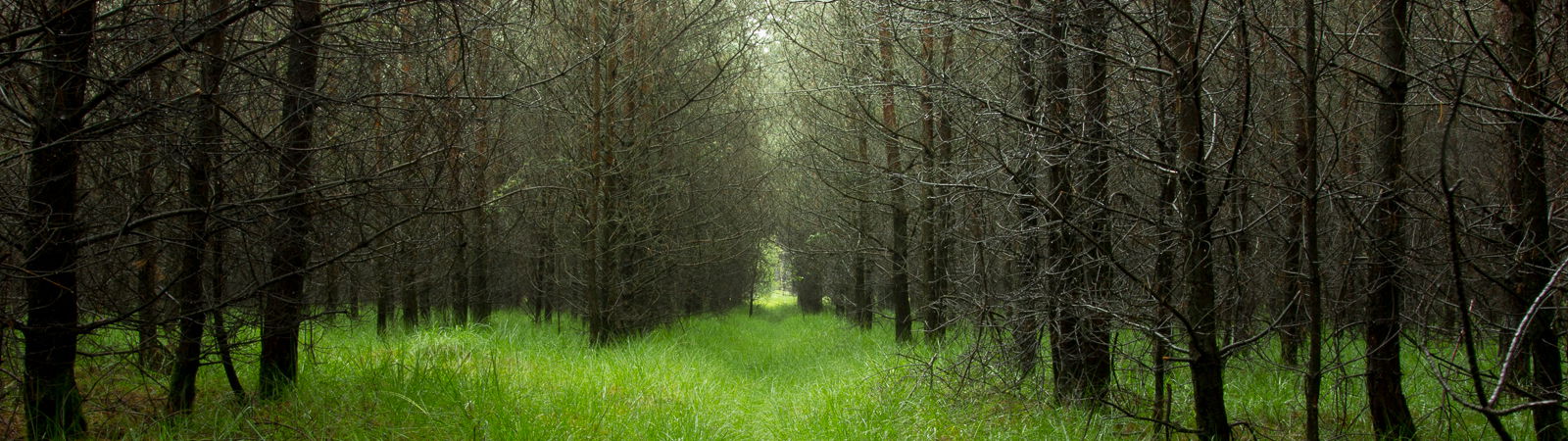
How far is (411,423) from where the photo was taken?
4.91 m

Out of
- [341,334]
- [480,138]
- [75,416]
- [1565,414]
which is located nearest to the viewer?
[75,416]

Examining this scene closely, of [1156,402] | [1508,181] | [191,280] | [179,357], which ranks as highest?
[1508,181]

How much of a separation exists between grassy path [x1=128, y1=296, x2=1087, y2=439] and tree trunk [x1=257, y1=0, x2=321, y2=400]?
248mm

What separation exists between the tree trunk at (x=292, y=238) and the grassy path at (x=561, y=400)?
0.81ft

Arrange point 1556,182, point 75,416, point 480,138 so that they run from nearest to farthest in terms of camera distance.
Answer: point 75,416, point 1556,182, point 480,138

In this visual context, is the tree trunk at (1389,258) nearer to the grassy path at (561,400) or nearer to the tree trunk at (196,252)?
the grassy path at (561,400)

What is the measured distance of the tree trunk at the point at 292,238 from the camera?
457 cm

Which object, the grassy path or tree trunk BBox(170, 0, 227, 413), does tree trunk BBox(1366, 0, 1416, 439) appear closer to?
the grassy path

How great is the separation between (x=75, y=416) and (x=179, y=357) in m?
0.54

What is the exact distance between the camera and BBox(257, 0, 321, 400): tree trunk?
4.57m

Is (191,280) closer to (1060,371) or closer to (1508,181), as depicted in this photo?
(1060,371)

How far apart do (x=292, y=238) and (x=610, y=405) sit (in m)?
2.45

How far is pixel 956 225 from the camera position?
5363 mm

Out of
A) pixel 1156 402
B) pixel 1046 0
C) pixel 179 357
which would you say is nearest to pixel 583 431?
pixel 179 357
